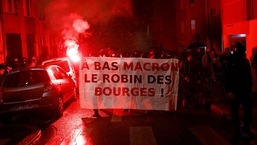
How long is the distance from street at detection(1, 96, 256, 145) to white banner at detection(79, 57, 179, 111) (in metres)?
0.42

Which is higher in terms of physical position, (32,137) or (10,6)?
(10,6)

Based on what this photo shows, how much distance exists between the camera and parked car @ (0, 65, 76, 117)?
11.5 metres

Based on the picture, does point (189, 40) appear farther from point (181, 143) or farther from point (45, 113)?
point (181, 143)

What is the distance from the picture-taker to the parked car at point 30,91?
11.5m

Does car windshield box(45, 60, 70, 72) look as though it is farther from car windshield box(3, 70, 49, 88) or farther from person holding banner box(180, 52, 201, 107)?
person holding banner box(180, 52, 201, 107)

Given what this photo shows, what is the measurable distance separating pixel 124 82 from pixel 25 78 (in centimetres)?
287

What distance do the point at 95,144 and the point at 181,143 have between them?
63.8 inches

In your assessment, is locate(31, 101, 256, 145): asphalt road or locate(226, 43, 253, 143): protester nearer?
locate(226, 43, 253, 143): protester

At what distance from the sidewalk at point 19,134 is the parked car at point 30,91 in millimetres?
716

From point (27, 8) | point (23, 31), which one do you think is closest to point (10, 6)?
point (23, 31)

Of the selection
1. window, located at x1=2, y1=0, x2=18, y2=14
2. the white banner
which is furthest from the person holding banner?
window, located at x1=2, y1=0, x2=18, y2=14

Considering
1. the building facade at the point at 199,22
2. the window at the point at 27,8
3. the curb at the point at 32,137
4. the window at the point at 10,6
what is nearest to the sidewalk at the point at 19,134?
the curb at the point at 32,137

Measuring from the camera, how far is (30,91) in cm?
1150

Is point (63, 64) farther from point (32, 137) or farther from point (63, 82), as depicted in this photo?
point (32, 137)
